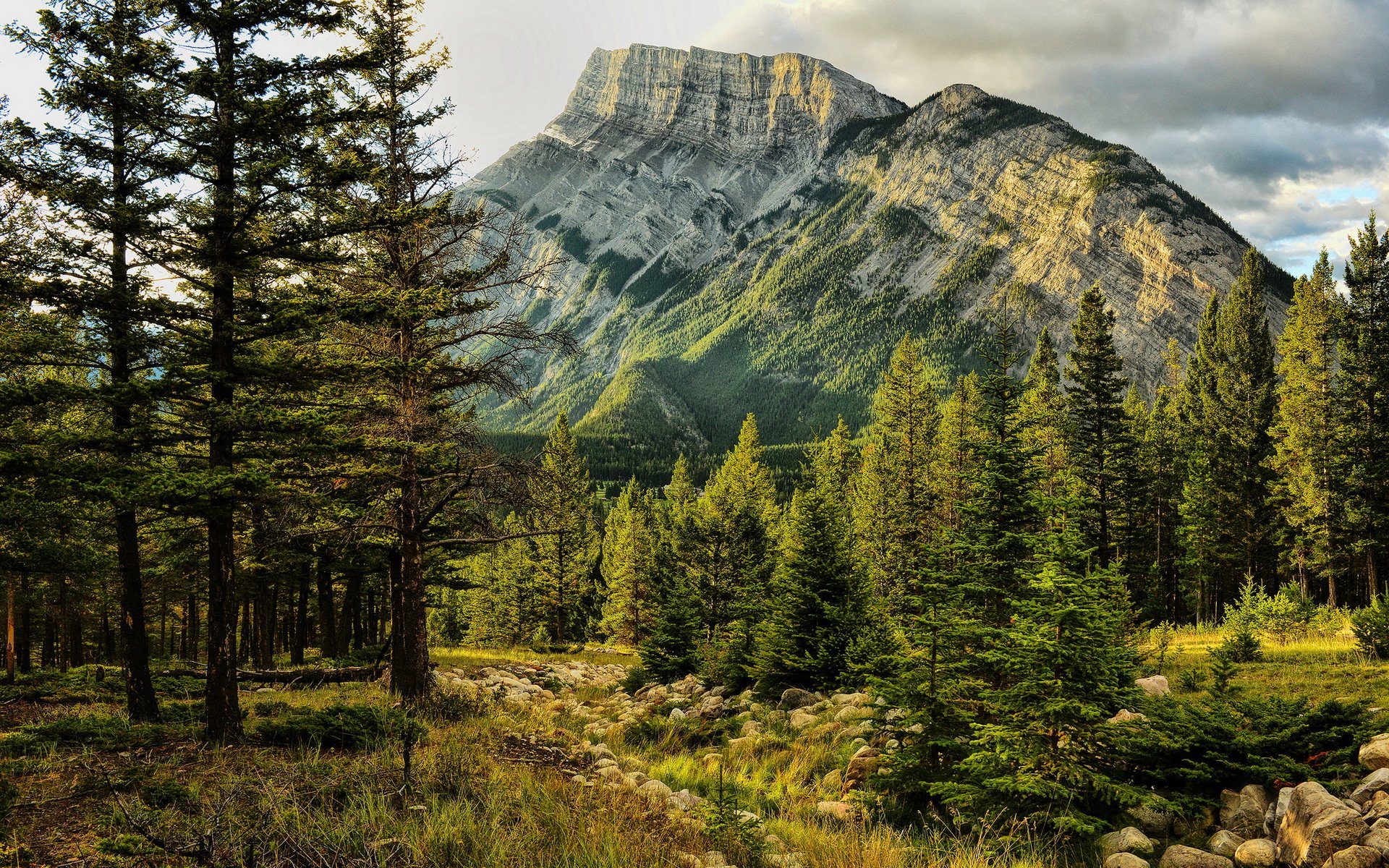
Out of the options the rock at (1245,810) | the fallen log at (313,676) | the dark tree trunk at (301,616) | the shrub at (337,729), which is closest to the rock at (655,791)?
the shrub at (337,729)

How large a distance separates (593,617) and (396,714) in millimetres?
46058

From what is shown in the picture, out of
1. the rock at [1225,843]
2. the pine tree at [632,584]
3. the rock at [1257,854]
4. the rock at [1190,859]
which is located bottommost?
the pine tree at [632,584]

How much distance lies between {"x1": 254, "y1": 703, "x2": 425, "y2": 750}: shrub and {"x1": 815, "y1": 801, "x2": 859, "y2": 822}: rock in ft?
18.9

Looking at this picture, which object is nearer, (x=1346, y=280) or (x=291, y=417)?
(x=291, y=417)

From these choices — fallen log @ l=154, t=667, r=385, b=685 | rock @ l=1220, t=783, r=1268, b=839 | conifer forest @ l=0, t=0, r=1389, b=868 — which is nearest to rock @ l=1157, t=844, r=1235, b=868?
conifer forest @ l=0, t=0, r=1389, b=868

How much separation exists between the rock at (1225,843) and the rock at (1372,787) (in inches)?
48.9

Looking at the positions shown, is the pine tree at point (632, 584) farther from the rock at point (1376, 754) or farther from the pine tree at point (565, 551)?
the rock at point (1376, 754)

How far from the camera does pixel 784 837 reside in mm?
7133

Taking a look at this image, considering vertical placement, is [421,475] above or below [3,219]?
below

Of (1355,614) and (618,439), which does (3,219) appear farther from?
(618,439)

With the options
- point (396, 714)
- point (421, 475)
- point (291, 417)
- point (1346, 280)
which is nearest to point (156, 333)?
point (291, 417)

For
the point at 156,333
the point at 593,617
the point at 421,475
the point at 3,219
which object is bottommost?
the point at 593,617

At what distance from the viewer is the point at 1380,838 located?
5.81 meters

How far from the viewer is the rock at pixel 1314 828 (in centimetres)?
602
